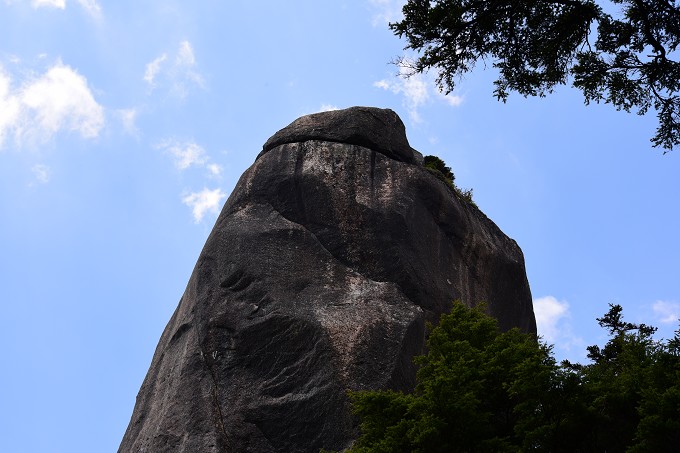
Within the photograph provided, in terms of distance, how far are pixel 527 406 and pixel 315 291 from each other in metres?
7.03

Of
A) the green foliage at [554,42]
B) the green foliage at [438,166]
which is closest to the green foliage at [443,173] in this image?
the green foliage at [438,166]

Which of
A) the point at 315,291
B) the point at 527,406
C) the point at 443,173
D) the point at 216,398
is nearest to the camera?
the point at 527,406

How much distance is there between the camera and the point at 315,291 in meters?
19.8

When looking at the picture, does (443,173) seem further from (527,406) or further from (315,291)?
(527,406)

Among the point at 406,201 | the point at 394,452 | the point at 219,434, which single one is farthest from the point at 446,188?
the point at 394,452

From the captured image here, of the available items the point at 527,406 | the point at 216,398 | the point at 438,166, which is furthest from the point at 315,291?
the point at 438,166

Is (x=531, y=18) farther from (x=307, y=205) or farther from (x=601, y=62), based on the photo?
(x=307, y=205)

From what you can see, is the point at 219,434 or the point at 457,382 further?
the point at 219,434

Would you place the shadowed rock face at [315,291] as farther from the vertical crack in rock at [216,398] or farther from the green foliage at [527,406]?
the green foliage at [527,406]

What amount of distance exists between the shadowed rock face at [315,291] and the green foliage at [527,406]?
3147 mm

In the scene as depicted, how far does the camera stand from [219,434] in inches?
699

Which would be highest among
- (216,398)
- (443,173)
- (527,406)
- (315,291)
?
(443,173)

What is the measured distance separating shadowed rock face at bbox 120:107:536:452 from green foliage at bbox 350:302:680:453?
315 cm

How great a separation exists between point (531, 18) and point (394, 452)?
804 cm
